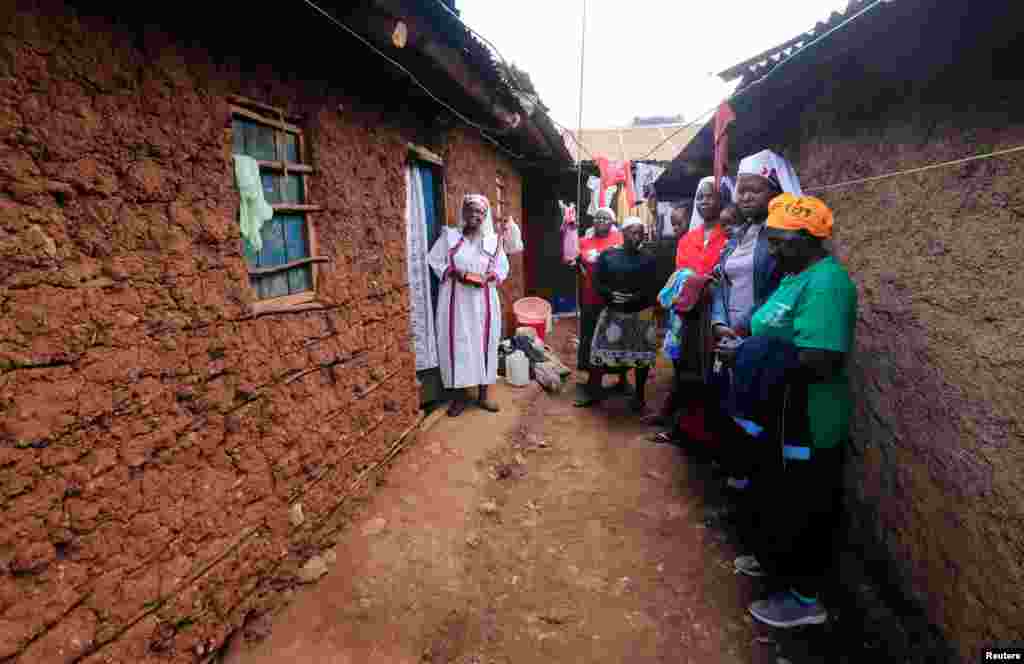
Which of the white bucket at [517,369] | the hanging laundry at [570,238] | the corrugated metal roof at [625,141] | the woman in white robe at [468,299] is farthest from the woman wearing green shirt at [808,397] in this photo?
the corrugated metal roof at [625,141]

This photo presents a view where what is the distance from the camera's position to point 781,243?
2184 millimetres

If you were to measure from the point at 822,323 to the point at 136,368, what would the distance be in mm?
2672

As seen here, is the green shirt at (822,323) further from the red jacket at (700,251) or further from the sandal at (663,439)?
the sandal at (663,439)

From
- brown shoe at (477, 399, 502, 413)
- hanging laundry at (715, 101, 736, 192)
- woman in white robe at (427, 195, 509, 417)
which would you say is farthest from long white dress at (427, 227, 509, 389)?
hanging laundry at (715, 101, 736, 192)

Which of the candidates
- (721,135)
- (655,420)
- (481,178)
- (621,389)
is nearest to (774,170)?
(721,135)

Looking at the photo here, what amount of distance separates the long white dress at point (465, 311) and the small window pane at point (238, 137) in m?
2.38

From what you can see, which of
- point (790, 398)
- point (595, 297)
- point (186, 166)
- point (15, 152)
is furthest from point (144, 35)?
point (595, 297)

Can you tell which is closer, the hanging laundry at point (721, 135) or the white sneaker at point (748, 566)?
the white sneaker at point (748, 566)

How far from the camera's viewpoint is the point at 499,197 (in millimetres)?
7266

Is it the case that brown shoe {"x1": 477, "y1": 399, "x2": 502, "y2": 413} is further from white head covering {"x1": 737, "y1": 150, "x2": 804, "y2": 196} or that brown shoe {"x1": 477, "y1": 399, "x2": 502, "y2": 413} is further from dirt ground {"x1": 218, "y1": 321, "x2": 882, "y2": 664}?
white head covering {"x1": 737, "y1": 150, "x2": 804, "y2": 196}

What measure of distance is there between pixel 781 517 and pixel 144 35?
333cm

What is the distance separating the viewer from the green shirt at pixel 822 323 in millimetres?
1981

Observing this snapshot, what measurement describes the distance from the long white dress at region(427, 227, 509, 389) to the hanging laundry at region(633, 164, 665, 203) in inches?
189

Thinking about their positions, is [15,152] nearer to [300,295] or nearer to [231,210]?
[231,210]
